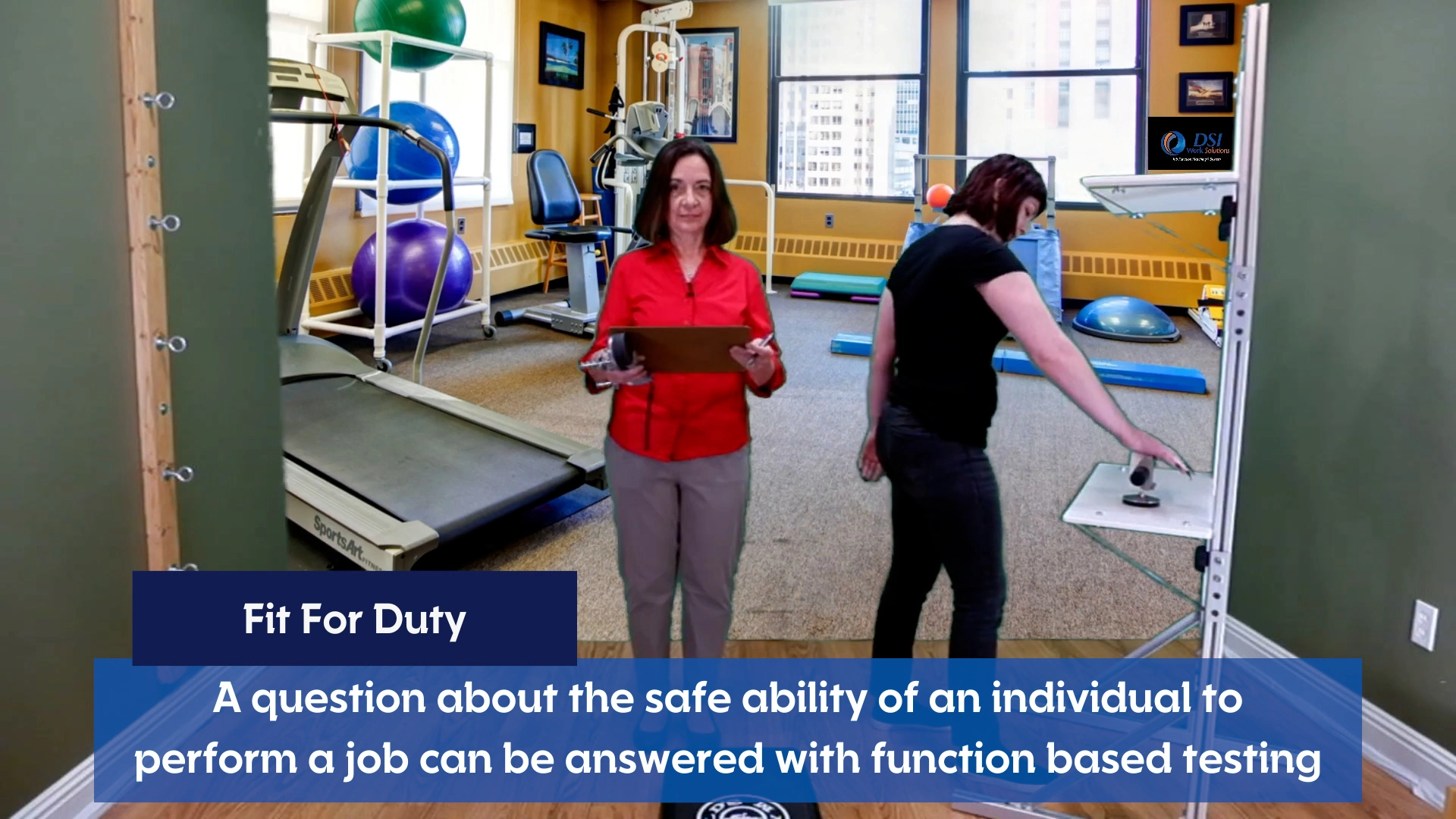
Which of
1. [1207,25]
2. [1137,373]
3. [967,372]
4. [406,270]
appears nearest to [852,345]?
[1137,373]

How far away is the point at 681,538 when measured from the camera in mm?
2297

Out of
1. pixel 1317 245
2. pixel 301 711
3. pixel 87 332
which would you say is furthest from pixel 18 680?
pixel 1317 245

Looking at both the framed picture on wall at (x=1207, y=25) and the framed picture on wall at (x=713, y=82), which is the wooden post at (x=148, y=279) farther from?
the framed picture on wall at (x=1207, y=25)

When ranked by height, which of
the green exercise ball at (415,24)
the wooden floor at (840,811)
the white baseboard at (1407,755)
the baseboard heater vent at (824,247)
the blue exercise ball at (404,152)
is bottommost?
the wooden floor at (840,811)

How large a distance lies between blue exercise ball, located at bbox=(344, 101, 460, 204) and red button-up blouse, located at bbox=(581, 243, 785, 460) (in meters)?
4.55

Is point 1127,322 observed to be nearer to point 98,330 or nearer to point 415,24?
point 415,24

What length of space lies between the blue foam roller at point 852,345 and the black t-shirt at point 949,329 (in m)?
5.05

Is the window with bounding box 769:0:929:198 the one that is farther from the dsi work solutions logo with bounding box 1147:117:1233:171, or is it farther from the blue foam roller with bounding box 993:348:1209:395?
the blue foam roller with bounding box 993:348:1209:395

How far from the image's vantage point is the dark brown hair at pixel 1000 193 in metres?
2.12

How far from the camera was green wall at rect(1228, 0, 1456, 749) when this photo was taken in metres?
2.33

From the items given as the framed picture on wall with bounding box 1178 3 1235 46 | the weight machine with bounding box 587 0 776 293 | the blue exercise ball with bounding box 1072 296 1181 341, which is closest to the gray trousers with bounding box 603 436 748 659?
the weight machine with bounding box 587 0 776 293

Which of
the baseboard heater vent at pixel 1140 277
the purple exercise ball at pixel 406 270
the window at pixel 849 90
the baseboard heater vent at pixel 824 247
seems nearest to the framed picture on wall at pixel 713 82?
the window at pixel 849 90

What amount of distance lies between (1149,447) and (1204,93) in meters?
8.17

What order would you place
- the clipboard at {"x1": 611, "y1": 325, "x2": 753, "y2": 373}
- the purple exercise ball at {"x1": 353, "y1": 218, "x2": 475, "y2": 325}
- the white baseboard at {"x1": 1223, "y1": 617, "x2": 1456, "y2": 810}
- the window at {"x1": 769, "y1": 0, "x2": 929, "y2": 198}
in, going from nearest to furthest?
the clipboard at {"x1": 611, "y1": 325, "x2": 753, "y2": 373} → the white baseboard at {"x1": 1223, "y1": 617, "x2": 1456, "y2": 810} → the purple exercise ball at {"x1": 353, "y1": 218, "x2": 475, "y2": 325} → the window at {"x1": 769, "y1": 0, "x2": 929, "y2": 198}
